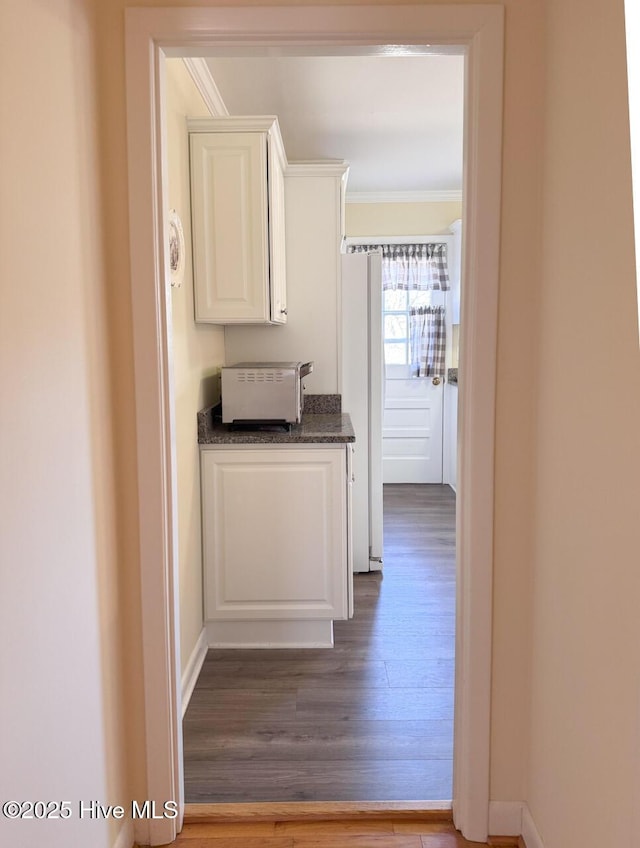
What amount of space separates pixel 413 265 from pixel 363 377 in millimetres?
2464

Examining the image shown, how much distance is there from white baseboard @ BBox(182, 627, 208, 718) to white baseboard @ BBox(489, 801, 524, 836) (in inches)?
47.2

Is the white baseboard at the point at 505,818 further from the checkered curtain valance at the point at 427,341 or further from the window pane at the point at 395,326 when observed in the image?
the window pane at the point at 395,326

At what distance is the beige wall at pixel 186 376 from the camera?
2527mm

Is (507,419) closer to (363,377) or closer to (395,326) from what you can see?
(363,377)

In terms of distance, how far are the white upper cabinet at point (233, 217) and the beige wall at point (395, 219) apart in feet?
10.2

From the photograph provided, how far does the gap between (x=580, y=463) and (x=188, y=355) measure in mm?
1781

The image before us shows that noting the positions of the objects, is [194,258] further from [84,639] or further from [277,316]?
[84,639]

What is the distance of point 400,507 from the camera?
5.34 metres

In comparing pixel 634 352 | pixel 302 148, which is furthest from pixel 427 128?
pixel 634 352

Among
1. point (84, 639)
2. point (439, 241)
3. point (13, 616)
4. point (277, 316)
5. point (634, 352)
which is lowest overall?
point (84, 639)

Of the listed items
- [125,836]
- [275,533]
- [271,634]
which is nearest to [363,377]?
[275,533]

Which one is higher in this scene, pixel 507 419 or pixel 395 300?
pixel 395 300

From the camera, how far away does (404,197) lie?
5.88 metres

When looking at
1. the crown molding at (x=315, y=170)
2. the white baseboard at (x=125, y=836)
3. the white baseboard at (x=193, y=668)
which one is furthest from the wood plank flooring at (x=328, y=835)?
the crown molding at (x=315, y=170)
